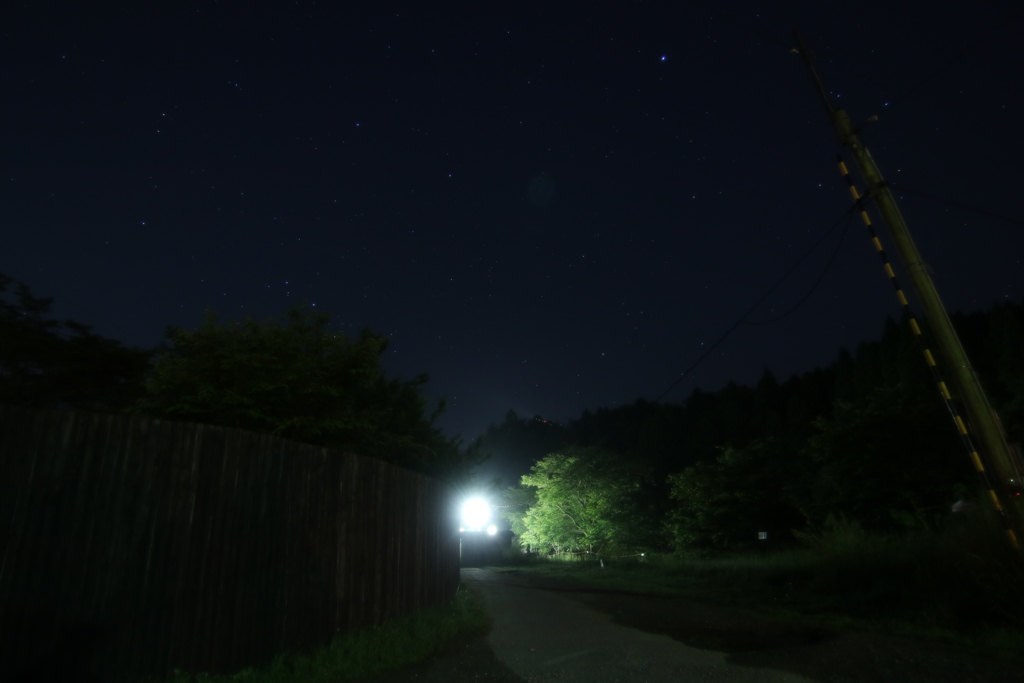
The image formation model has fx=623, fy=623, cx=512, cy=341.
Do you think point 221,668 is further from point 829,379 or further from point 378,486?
point 829,379

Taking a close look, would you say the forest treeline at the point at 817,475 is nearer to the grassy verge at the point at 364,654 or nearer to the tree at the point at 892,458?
the tree at the point at 892,458

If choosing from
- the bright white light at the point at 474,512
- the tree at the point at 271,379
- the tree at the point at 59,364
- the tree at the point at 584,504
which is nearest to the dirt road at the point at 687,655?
the tree at the point at 271,379

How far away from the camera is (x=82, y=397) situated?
1666 cm

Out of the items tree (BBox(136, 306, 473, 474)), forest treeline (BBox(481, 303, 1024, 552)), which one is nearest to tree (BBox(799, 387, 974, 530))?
forest treeline (BBox(481, 303, 1024, 552))

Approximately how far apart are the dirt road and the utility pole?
1847 millimetres

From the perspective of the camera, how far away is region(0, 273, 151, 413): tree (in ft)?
50.9

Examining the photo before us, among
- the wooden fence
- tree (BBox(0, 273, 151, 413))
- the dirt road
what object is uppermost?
tree (BBox(0, 273, 151, 413))

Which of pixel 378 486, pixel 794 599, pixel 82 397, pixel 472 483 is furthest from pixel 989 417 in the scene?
pixel 82 397

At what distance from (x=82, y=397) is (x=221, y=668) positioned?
14847 mm

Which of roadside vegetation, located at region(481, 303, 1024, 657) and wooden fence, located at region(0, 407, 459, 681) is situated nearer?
wooden fence, located at region(0, 407, 459, 681)

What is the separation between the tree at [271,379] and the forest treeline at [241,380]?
19 mm

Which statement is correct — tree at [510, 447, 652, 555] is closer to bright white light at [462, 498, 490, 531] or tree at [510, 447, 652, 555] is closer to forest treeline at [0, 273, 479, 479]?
bright white light at [462, 498, 490, 531]

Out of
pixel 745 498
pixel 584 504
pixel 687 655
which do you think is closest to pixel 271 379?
pixel 687 655

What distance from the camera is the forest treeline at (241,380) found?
33.7 ft
